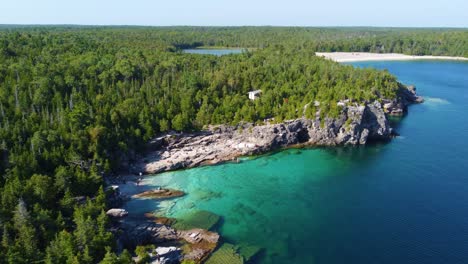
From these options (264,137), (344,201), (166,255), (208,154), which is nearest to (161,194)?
(208,154)

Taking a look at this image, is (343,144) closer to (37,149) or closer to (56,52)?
(37,149)

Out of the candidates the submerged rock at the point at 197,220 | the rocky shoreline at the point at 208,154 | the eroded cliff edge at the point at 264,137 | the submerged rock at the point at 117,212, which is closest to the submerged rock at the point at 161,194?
the rocky shoreline at the point at 208,154

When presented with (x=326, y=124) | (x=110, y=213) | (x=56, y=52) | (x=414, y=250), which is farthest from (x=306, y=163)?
(x=56, y=52)

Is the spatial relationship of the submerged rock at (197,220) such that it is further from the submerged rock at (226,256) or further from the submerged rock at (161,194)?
the submerged rock at (161,194)

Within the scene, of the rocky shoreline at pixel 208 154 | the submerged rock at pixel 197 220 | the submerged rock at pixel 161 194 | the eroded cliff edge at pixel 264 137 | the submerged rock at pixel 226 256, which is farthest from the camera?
the eroded cliff edge at pixel 264 137

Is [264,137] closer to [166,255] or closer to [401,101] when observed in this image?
[166,255]

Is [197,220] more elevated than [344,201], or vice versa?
[344,201]
